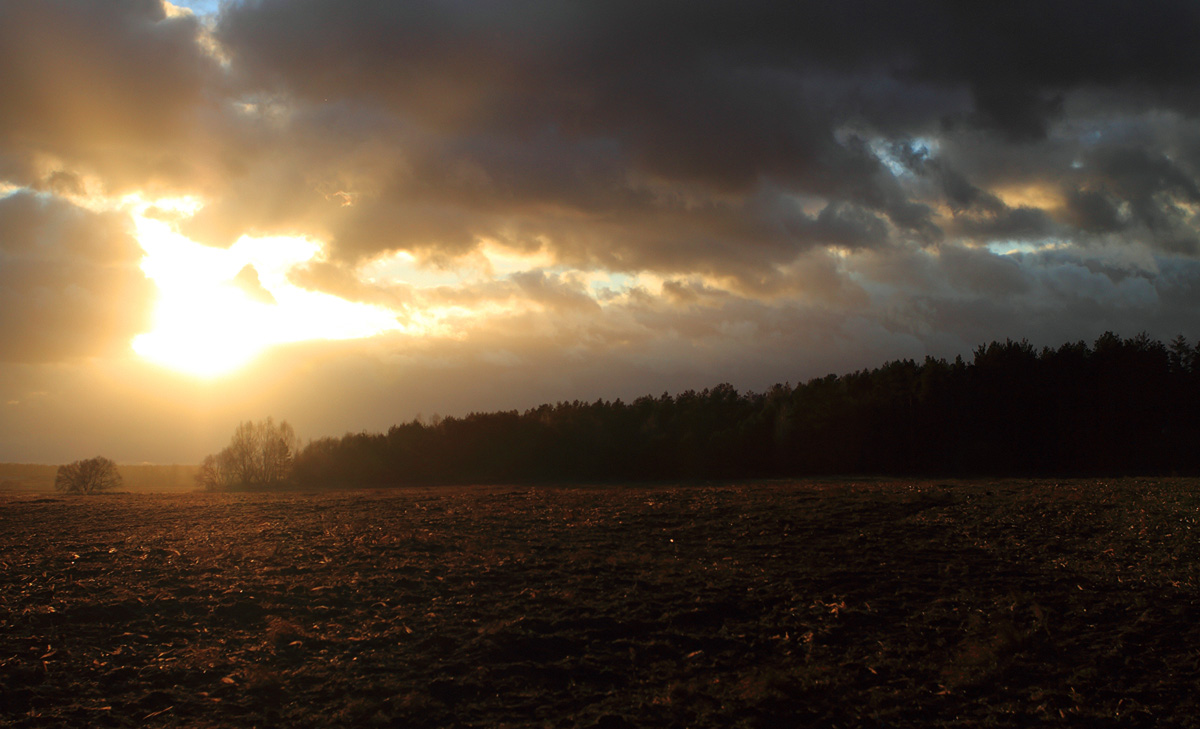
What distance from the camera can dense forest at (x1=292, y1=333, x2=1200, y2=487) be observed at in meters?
57.8

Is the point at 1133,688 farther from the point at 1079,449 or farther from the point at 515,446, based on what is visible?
the point at 515,446

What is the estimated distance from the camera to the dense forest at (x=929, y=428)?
190 ft

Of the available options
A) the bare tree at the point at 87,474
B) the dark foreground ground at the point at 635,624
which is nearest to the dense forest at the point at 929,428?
the dark foreground ground at the point at 635,624

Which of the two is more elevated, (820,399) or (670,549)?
(820,399)

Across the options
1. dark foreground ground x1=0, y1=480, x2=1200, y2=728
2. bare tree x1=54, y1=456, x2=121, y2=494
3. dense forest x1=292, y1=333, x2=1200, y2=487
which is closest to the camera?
dark foreground ground x1=0, y1=480, x2=1200, y2=728

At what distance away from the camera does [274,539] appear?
23.6 metres

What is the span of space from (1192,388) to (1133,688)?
207 feet

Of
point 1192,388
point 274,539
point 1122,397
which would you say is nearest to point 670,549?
point 274,539

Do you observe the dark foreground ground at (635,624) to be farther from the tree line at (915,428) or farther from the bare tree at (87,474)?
the bare tree at (87,474)

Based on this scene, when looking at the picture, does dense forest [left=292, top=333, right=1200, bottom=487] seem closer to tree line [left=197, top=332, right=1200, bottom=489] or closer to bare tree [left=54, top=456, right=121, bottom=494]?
tree line [left=197, top=332, right=1200, bottom=489]

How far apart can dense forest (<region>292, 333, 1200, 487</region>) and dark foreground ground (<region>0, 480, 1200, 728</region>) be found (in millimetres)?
39054

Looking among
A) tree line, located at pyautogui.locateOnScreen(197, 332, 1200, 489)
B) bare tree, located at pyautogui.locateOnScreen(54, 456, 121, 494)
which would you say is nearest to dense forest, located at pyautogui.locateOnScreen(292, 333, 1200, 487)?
tree line, located at pyautogui.locateOnScreen(197, 332, 1200, 489)

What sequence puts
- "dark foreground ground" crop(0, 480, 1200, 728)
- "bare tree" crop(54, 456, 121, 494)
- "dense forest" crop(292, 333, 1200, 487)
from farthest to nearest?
"bare tree" crop(54, 456, 121, 494), "dense forest" crop(292, 333, 1200, 487), "dark foreground ground" crop(0, 480, 1200, 728)

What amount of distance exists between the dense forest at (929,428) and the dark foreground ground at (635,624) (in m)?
39.1
